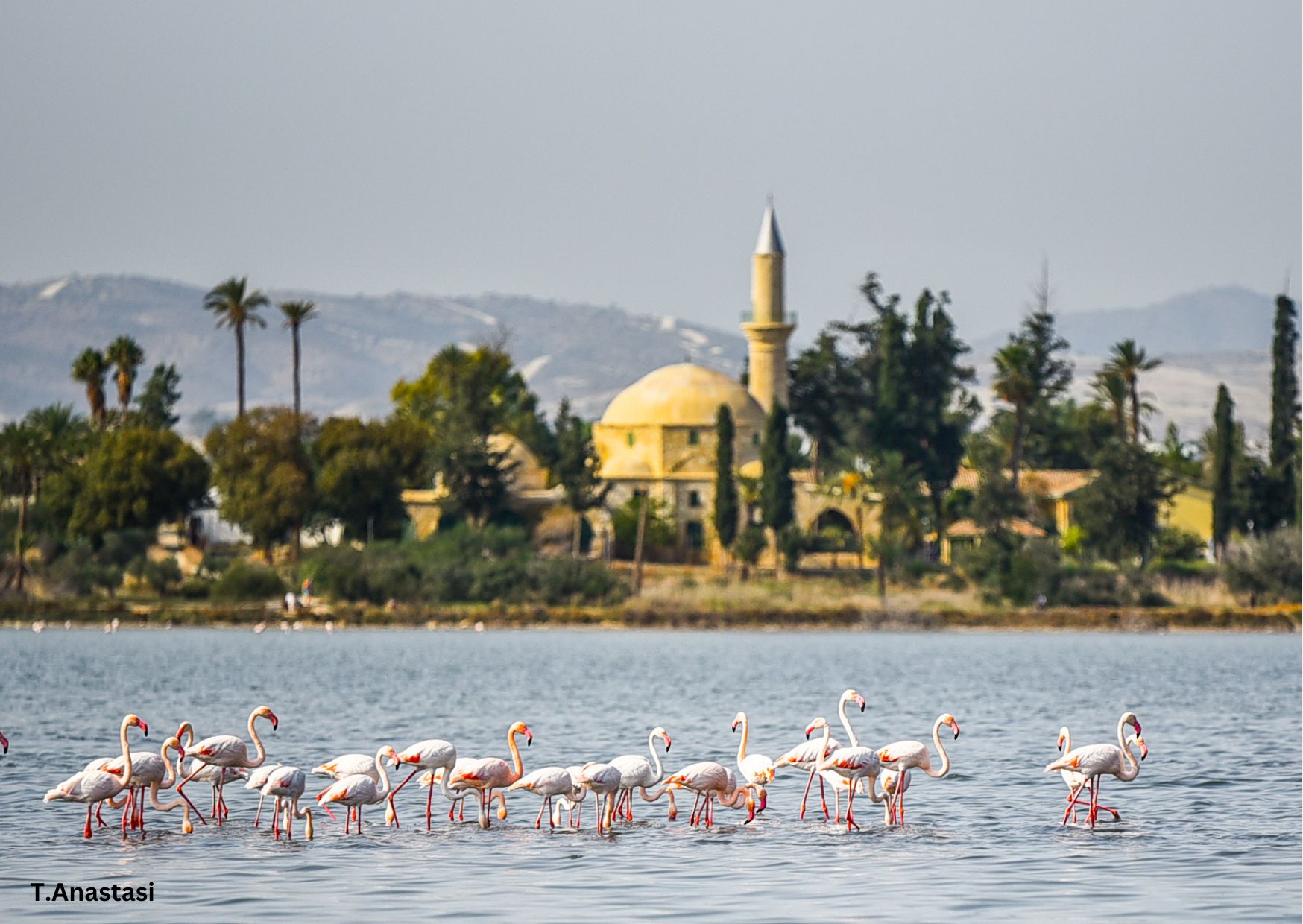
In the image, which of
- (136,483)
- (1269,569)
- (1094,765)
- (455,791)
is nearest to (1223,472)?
(1269,569)

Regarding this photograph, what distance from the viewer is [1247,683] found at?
1565 inches

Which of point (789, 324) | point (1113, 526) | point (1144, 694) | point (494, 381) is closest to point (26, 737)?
point (1144, 694)

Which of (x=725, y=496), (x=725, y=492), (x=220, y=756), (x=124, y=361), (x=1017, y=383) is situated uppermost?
(x=124, y=361)

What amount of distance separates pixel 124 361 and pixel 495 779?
69.4 metres

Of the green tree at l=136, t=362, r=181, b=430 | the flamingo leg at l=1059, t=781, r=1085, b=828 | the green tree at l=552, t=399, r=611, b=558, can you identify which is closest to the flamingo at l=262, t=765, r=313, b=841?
the flamingo leg at l=1059, t=781, r=1085, b=828

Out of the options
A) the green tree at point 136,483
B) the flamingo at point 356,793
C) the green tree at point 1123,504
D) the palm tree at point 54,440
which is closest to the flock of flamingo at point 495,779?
the flamingo at point 356,793

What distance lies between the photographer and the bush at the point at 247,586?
65.9 m

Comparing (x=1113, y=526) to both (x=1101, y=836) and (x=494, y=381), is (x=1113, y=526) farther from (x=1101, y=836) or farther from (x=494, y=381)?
(x=1101, y=836)

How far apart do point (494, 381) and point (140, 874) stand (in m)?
75.8

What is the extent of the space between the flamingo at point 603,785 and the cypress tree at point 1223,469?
50.7 meters

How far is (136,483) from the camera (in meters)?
70.9

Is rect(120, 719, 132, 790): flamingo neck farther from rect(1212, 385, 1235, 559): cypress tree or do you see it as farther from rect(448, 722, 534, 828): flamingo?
rect(1212, 385, 1235, 559): cypress tree

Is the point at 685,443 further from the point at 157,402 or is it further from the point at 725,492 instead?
the point at 157,402

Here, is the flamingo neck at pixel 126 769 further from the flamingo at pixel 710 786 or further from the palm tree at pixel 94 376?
the palm tree at pixel 94 376
